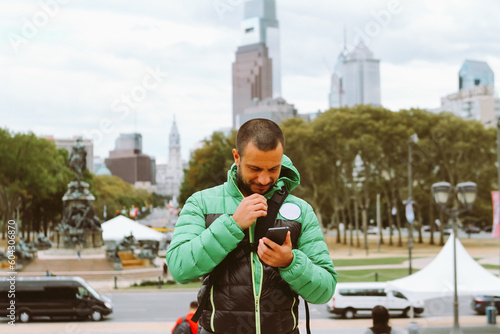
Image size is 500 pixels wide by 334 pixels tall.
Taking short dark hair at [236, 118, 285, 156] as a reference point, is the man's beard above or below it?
below

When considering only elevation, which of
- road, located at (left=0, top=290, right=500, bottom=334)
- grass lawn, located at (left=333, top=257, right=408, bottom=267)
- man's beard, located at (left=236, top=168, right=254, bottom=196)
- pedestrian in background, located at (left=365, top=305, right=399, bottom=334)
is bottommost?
grass lawn, located at (left=333, top=257, right=408, bottom=267)

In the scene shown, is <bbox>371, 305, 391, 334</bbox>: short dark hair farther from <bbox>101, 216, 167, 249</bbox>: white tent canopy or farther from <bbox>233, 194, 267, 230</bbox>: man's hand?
<bbox>101, 216, 167, 249</bbox>: white tent canopy

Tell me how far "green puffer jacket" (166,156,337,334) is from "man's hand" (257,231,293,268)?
66 mm

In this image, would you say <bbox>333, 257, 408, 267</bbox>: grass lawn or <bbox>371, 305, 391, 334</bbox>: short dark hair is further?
<bbox>333, 257, 408, 267</bbox>: grass lawn

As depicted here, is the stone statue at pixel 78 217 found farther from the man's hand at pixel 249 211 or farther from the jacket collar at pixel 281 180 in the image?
the man's hand at pixel 249 211

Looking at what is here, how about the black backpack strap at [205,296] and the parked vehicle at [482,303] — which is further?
the parked vehicle at [482,303]

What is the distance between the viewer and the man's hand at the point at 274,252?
8.01 feet

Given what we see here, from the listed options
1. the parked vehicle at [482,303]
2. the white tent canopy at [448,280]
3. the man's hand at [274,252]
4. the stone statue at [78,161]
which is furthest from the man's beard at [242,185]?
the stone statue at [78,161]

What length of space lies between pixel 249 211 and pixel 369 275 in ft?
103

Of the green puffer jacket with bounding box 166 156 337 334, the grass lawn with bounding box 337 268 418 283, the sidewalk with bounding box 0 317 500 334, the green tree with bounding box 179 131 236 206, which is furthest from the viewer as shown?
the green tree with bounding box 179 131 236 206

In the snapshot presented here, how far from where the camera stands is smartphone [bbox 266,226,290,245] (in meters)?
2.42

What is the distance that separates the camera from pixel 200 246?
2527mm

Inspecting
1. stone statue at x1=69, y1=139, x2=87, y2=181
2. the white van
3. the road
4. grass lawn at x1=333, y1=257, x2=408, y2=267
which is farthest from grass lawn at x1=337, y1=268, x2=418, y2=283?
stone statue at x1=69, y1=139, x2=87, y2=181

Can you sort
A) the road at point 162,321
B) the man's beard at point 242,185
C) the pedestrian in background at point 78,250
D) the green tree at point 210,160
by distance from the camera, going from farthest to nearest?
the green tree at point 210,160 < the pedestrian in background at point 78,250 < the road at point 162,321 < the man's beard at point 242,185
